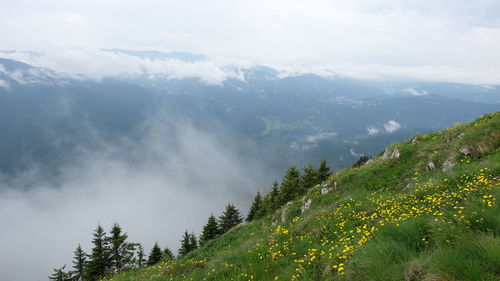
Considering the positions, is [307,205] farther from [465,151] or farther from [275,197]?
[275,197]

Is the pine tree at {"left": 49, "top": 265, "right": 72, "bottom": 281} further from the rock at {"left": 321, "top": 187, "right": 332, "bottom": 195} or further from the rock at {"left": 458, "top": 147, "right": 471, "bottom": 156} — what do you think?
the rock at {"left": 458, "top": 147, "right": 471, "bottom": 156}

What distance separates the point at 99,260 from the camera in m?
37.5

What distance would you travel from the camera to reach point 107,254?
124ft

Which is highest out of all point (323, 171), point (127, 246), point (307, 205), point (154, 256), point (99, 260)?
point (323, 171)

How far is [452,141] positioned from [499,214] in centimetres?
1512

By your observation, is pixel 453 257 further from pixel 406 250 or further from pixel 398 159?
pixel 398 159

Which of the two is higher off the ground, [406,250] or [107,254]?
[406,250]

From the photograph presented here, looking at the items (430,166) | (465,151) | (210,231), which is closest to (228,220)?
(210,231)

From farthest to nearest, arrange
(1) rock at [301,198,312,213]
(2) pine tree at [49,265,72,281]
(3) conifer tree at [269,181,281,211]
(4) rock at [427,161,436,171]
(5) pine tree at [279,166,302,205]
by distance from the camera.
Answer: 1. (3) conifer tree at [269,181,281,211]
2. (5) pine tree at [279,166,302,205]
3. (2) pine tree at [49,265,72,281]
4. (1) rock at [301,198,312,213]
5. (4) rock at [427,161,436,171]

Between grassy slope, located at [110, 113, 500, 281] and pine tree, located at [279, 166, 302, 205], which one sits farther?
pine tree, located at [279, 166, 302, 205]

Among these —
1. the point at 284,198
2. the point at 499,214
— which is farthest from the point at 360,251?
the point at 284,198

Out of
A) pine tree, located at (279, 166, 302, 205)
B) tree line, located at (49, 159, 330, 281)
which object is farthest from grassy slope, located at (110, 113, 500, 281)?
pine tree, located at (279, 166, 302, 205)

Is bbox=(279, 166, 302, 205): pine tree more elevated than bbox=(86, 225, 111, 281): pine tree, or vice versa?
bbox=(279, 166, 302, 205): pine tree

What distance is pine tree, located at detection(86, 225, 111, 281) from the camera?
1455 inches
